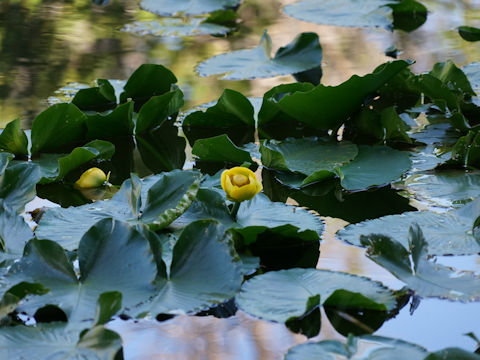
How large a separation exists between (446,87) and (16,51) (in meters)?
1.28

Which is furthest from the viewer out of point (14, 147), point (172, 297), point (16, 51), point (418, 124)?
point (16, 51)

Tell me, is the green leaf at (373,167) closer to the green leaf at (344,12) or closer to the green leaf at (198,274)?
the green leaf at (198,274)

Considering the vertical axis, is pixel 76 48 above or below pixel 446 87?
below

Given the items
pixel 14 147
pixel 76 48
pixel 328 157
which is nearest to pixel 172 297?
pixel 328 157

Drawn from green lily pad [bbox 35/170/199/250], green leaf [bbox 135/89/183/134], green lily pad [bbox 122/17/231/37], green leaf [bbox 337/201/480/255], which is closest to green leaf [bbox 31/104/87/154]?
green leaf [bbox 135/89/183/134]

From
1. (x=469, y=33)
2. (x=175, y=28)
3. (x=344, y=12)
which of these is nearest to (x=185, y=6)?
(x=175, y=28)

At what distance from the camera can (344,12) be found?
96.3 inches

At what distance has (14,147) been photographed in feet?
4.71

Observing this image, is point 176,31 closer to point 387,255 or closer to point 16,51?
point 16,51

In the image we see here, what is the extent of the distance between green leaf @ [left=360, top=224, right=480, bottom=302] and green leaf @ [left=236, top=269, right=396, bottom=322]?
0.03 meters

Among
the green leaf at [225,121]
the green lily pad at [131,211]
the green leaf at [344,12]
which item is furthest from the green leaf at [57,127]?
the green leaf at [344,12]

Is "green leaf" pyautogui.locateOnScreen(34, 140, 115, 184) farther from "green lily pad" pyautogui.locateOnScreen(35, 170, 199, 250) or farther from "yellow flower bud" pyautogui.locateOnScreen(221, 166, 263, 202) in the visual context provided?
"yellow flower bud" pyautogui.locateOnScreen(221, 166, 263, 202)

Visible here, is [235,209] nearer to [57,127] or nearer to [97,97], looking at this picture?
[57,127]

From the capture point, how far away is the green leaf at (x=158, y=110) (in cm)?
154
